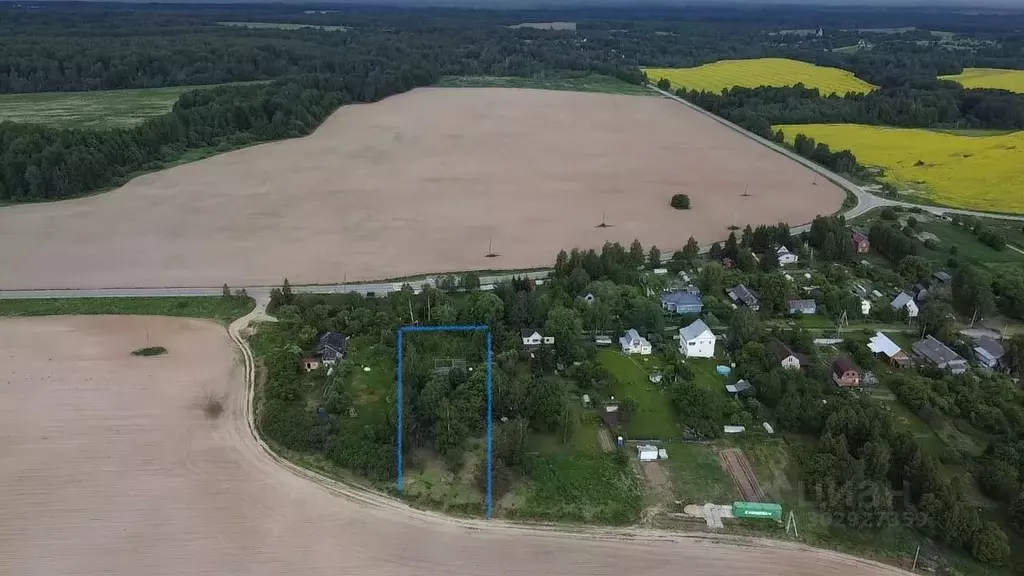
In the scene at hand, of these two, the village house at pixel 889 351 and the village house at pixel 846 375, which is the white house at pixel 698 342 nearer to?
the village house at pixel 846 375

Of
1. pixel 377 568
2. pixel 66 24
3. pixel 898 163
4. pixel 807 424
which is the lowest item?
pixel 377 568

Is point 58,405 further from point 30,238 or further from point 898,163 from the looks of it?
point 898,163

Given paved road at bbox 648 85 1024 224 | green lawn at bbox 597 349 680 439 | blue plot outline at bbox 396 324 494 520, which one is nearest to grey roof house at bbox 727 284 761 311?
green lawn at bbox 597 349 680 439

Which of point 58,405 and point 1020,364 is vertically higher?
point 1020,364

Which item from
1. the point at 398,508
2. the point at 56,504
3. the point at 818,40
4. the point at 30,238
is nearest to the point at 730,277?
the point at 398,508

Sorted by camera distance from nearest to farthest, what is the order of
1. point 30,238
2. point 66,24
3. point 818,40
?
point 30,238 < point 66,24 < point 818,40
